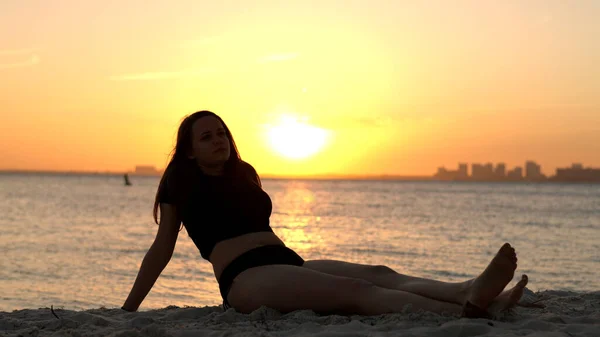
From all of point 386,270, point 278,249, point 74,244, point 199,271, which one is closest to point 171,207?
point 278,249

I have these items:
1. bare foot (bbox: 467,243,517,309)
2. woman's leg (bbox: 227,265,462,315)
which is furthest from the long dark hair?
bare foot (bbox: 467,243,517,309)

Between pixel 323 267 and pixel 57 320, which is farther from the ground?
pixel 323 267

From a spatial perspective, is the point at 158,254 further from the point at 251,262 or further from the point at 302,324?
the point at 302,324

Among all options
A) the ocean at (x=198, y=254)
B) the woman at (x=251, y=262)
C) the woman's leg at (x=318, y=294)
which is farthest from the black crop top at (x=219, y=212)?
the ocean at (x=198, y=254)

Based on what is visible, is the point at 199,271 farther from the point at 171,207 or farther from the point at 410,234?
the point at 410,234

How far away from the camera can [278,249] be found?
499 centimetres

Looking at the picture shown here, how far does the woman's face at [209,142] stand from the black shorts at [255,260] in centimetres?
89

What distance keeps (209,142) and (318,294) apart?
160cm

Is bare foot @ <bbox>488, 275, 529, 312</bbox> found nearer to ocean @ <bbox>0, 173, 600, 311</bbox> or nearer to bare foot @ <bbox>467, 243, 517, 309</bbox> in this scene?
bare foot @ <bbox>467, 243, 517, 309</bbox>

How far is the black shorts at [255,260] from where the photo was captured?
16.0 ft

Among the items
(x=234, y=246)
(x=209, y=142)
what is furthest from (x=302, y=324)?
(x=209, y=142)

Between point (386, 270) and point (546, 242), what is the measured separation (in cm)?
2016

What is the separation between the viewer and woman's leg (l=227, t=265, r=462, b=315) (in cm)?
453

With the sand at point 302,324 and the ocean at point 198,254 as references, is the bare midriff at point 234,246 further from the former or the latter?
the ocean at point 198,254
